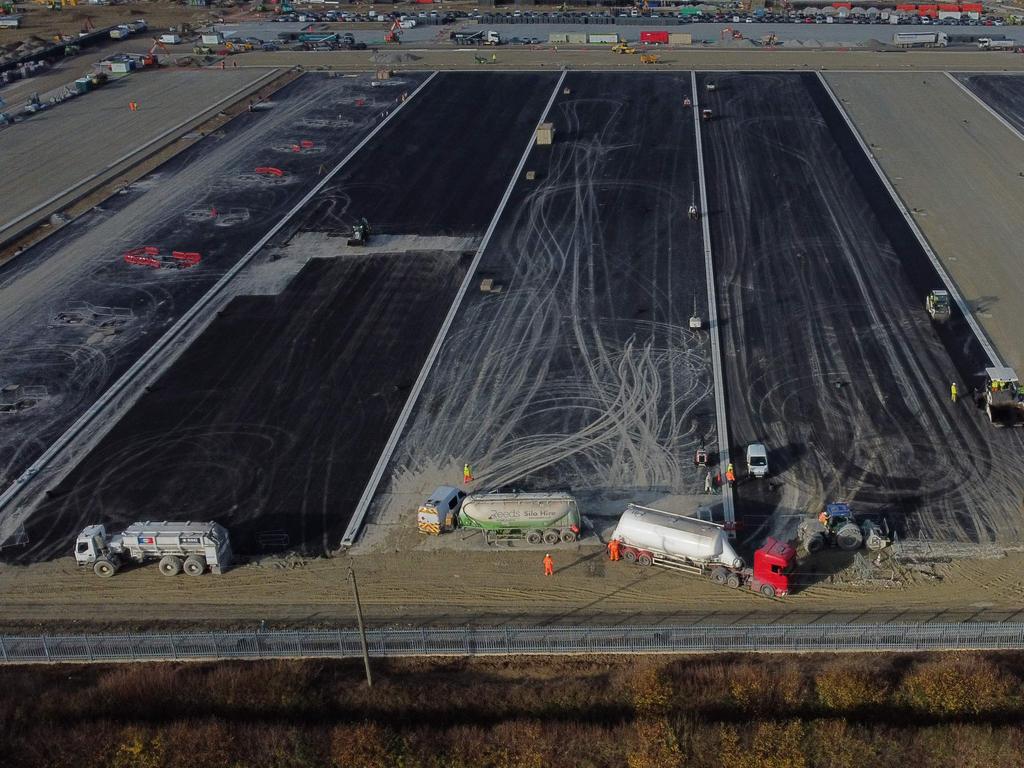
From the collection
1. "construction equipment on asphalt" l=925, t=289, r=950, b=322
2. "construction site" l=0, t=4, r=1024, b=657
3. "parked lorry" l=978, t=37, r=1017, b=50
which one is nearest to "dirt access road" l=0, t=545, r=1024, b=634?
"construction site" l=0, t=4, r=1024, b=657

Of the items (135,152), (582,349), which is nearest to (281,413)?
(582,349)

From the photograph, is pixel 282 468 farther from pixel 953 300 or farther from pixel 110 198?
pixel 110 198

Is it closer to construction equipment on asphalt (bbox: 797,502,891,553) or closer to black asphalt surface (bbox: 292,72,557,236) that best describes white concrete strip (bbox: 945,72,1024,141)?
black asphalt surface (bbox: 292,72,557,236)

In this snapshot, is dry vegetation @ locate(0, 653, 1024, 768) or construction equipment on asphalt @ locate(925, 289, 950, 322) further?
construction equipment on asphalt @ locate(925, 289, 950, 322)

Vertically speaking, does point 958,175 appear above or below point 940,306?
above

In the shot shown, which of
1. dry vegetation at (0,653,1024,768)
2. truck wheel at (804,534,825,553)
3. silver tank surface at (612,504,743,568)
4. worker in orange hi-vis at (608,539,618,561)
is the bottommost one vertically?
dry vegetation at (0,653,1024,768)

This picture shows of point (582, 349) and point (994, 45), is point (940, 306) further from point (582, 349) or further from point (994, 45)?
point (994, 45)
